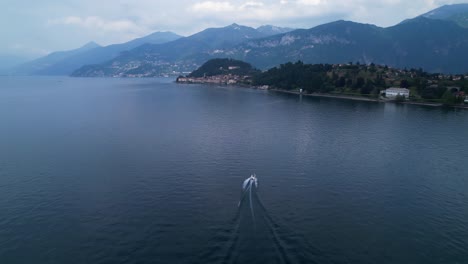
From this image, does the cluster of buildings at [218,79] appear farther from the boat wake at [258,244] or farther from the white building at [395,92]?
the boat wake at [258,244]

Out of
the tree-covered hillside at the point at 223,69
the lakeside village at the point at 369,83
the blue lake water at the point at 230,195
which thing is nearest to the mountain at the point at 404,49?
the tree-covered hillside at the point at 223,69

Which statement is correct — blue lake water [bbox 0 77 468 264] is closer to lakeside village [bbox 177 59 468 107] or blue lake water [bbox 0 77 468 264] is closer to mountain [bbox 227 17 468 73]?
lakeside village [bbox 177 59 468 107]

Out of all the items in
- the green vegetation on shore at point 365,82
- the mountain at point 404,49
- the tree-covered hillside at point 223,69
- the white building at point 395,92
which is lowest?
the white building at point 395,92

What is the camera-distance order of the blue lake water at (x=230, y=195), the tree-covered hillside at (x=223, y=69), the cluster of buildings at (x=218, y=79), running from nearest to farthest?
the blue lake water at (x=230, y=195)
the cluster of buildings at (x=218, y=79)
the tree-covered hillside at (x=223, y=69)

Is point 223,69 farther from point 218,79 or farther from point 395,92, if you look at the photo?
point 395,92

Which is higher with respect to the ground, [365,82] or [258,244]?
[365,82]

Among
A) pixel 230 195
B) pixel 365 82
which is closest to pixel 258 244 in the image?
pixel 230 195

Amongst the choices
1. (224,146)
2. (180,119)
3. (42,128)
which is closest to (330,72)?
(180,119)

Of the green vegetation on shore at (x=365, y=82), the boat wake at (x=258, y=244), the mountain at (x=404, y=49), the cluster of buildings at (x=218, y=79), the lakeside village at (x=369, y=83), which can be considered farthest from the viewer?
the mountain at (x=404, y=49)
